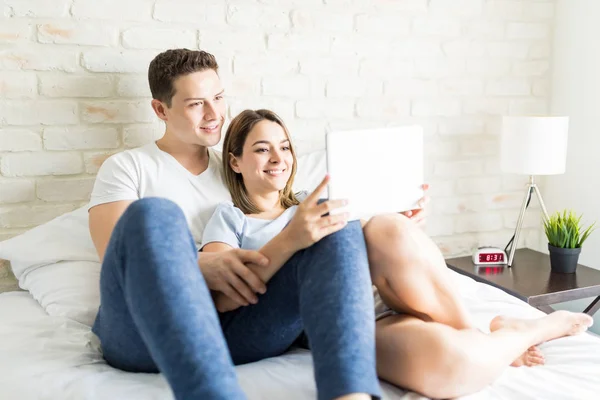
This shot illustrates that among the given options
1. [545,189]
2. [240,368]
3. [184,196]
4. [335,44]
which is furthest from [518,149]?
[240,368]

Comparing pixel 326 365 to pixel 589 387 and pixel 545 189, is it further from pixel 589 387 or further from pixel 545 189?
pixel 545 189

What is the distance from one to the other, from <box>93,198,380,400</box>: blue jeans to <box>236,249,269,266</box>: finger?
4 centimetres

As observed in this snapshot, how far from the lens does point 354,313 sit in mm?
966

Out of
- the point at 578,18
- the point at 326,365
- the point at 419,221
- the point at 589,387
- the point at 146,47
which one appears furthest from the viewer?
the point at 578,18

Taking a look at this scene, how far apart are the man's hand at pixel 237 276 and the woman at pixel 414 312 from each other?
2 cm

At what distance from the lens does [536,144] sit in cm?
205

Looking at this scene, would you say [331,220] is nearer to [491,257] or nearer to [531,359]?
[531,359]

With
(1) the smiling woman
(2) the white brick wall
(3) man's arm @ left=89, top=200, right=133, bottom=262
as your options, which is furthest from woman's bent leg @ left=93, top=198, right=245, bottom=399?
(2) the white brick wall

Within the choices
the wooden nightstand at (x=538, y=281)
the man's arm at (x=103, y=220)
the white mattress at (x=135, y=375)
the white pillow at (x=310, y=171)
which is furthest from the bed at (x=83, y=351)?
the white pillow at (x=310, y=171)

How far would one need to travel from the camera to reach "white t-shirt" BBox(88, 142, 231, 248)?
153 cm

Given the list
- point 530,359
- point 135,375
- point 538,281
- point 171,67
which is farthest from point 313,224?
point 538,281

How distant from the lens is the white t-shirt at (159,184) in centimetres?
153

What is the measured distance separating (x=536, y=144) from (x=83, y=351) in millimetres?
1553

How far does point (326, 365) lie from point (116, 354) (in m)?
0.47
